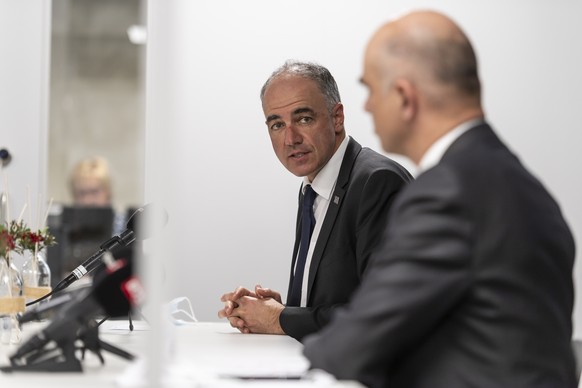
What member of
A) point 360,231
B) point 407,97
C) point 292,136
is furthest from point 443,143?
point 292,136

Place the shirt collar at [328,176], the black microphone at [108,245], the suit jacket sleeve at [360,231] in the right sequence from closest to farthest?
the black microphone at [108,245] → the suit jacket sleeve at [360,231] → the shirt collar at [328,176]

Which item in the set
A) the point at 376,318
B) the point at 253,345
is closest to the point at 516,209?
the point at 376,318

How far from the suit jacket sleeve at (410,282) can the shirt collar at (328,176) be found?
62.6 inches

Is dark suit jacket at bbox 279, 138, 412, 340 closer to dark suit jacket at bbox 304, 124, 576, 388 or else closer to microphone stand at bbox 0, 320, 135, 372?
microphone stand at bbox 0, 320, 135, 372

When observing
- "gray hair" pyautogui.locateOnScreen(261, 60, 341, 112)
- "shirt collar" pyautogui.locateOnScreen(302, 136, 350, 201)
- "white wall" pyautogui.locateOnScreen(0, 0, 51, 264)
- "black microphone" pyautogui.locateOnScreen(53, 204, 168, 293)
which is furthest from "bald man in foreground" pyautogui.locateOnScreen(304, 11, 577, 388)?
"white wall" pyautogui.locateOnScreen(0, 0, 51, 264)

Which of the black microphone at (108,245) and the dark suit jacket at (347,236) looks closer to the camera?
the black microphone at (108,245)

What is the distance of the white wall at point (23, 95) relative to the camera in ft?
14.8

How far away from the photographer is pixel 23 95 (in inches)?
178

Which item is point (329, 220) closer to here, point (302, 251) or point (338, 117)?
point (302, 251)

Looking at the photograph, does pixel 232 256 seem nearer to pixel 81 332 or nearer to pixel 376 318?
pixel 81 332

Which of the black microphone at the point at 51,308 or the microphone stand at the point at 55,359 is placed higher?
the black microphone at the point at 51,308

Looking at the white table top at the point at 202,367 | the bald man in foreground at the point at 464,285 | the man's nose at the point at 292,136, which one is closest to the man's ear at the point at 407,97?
the bald man in foreground at the point at 464,285

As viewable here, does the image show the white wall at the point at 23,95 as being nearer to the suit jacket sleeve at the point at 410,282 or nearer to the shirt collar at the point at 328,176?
the shirt collar at the point at 328,176

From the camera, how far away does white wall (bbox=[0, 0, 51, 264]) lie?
4.50 m
